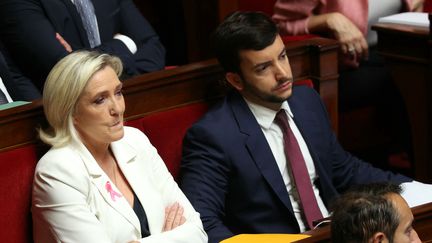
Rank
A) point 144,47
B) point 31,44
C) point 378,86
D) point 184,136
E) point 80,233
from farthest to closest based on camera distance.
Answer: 1. point 378,86
2. point 144,47
3. point 31,44
4. point 184,136
5. point 80,233

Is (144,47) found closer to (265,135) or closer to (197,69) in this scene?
(197,69)

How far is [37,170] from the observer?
142 cm

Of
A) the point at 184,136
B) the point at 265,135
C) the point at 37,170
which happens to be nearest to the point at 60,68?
the point at 37,170

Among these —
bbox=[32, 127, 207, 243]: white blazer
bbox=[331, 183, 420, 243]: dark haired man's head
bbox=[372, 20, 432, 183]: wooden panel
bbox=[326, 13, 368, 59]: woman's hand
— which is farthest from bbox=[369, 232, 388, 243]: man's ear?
bbox=[326, 13, 368, 59]: woman's hand

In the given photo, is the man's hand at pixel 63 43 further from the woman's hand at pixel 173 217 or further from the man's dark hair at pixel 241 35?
the woman's hand at pixel 173 217

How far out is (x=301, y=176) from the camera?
1.64 m

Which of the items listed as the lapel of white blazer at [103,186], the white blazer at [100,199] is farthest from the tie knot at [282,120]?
the lapel of white blazer at [103,186]

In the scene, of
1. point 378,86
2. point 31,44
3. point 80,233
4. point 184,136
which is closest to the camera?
point 80,233

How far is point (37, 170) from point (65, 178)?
53 millimetres

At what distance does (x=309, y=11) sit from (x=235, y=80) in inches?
22.5

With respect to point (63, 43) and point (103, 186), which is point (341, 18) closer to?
point (63, 43)

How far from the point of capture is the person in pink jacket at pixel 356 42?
2100 millimetres

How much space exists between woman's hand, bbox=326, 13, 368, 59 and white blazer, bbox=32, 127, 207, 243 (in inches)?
27.7

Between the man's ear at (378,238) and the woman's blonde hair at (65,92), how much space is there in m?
0.52
